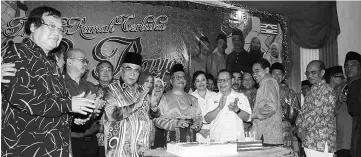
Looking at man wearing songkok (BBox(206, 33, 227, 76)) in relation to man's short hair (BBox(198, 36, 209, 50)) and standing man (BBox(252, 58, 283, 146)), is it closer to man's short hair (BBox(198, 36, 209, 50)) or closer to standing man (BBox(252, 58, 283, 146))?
man's short hair (BBox(198, 36, 209, 50))

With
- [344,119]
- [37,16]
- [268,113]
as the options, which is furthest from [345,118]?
[37,16]

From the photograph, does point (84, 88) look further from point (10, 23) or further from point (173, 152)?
point (10, 23)

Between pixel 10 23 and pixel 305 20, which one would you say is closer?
pixel 10 23

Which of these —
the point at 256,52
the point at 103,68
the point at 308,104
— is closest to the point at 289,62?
the point at 256,52

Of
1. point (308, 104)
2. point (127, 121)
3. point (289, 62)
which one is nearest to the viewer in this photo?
point (127, 121)

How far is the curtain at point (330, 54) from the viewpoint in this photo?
7559 millimetres

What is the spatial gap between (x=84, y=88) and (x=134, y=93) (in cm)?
68

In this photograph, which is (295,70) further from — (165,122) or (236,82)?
(165,122)

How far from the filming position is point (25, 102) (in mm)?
2004

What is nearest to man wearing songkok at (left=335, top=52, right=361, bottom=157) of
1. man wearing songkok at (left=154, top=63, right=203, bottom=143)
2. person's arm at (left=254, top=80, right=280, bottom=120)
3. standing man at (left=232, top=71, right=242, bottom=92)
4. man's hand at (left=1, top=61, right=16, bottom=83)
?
standing man at (left=232, top=71, right=242, bottom=92)

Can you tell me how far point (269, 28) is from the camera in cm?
754

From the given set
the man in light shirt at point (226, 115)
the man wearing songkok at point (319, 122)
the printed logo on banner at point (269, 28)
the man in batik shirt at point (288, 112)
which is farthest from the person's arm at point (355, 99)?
the printed logo on banner at point (269, 28)

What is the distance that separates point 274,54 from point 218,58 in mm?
1360

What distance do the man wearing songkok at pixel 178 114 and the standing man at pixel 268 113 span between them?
2.37 feet
